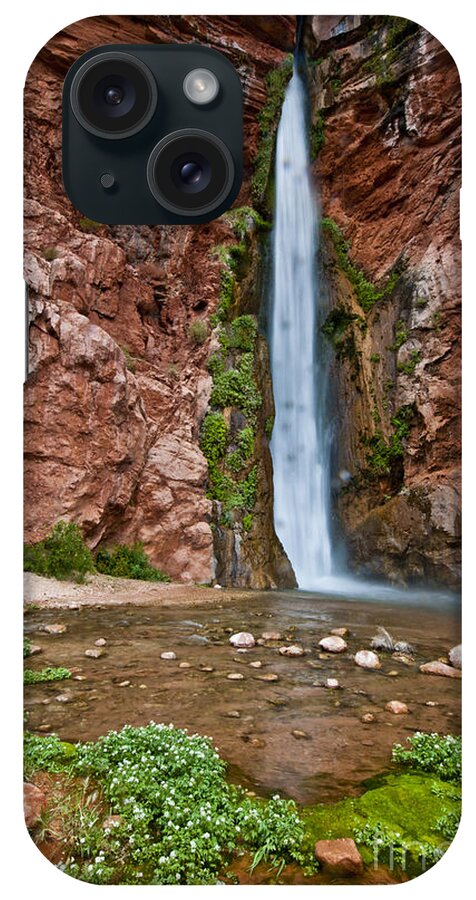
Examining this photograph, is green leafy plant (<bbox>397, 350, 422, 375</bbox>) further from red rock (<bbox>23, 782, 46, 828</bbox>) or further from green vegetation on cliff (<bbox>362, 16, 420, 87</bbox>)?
red rock (<bbox>23, 782, 46, 828</bbox>)

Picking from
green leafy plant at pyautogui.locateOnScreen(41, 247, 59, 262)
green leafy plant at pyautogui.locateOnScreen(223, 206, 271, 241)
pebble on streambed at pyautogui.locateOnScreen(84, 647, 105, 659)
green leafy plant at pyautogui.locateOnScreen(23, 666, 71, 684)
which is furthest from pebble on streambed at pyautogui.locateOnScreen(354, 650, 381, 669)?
green leafy plant at pyautogui.locateOnScreen(41, 247, 59, 262)

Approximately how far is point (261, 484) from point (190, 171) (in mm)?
1380

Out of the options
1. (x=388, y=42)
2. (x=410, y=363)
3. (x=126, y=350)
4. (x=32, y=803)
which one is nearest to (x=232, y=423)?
A: (x=126, y=350)

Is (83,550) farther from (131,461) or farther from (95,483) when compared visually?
(131,461)

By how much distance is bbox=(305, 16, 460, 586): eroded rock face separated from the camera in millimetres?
2117

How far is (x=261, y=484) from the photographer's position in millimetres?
2445

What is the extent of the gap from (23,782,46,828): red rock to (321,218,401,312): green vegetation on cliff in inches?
90.5

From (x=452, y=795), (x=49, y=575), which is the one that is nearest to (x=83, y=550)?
(x=49, y=575)

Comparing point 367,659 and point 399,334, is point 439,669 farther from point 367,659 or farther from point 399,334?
point 399,334

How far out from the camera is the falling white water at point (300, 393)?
237 cm

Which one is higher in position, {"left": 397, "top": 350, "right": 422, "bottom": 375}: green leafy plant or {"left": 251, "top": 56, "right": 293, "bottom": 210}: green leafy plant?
{"left": 251, "top": 56, "right": 293, "bottom": 210}: green leafy plant

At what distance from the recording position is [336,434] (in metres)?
2.37

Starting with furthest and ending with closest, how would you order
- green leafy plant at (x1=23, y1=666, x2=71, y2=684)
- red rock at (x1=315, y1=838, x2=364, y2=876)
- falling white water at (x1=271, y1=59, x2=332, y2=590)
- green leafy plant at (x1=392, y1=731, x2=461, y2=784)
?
1. falling white water at (x1=271, y1=59, x2=332, y2=590)
2. green leafy plant at (x1=23, y1=666, x2=71, y2=684)
3. green leafy plant at (x1=392, y1=731, x2=461, y2=784)
4. red rock at (x1=315, y1=838, x2=364, y2=876)

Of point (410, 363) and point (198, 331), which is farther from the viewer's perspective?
point (198, 331)
